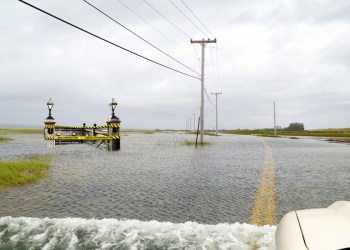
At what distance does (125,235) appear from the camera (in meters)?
5.31

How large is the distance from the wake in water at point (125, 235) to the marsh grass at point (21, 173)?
197 inches

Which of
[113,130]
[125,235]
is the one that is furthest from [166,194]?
[113,130]

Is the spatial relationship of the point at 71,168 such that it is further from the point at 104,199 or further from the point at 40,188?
the point at 104,199

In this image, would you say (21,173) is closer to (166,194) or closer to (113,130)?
(166,194)

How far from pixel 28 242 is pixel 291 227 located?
4.21 m

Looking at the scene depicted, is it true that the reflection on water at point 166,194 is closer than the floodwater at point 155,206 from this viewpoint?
No

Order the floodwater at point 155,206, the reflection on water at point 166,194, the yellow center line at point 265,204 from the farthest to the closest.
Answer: the reflection on water at point 166,194
the yellow center line at point 265,204
the floodwater at point 155,206

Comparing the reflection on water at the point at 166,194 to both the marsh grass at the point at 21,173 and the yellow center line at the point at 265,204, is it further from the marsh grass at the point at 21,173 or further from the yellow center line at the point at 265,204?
the marsh grass at the point at 21,173

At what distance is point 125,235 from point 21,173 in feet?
27.1

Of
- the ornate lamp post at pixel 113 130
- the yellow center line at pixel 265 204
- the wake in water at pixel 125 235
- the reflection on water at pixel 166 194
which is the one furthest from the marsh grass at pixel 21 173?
the ornate lamp post at pixel 113 130

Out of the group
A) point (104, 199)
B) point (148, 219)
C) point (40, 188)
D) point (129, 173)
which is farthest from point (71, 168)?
point (148, 219)

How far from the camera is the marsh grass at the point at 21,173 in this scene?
35.2 feet

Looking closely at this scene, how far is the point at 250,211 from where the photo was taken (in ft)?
23.0

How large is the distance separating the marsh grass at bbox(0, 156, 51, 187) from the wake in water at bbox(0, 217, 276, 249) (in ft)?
16.4
